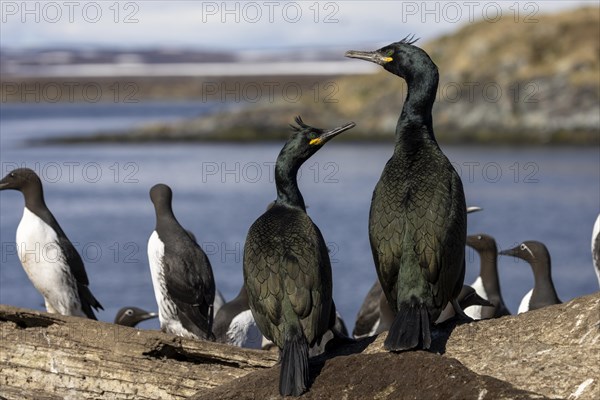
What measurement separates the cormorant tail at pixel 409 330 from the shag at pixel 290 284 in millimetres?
498

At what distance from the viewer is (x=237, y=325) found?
36.4 feet

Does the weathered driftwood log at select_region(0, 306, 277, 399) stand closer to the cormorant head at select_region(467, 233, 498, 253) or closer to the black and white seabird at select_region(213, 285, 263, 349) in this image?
the black and white seabird at select_region(213, 285, 263, 349)

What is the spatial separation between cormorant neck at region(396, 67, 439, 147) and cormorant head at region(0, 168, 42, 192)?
5.21 metres

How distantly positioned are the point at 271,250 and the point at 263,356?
3.49ft

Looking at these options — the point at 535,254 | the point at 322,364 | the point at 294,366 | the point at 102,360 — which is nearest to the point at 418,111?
the point at 322,364

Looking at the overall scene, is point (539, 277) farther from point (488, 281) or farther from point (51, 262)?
point (51, 262)

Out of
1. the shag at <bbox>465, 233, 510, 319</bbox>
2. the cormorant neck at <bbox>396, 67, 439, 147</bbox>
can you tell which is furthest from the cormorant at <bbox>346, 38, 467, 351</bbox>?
the shag at <bbox>465, 233, 510, 319</bbox>

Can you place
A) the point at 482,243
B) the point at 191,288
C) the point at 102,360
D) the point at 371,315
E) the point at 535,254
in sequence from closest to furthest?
the point at 102,360
the point at 191,288
the point at 371,315
the point at 535,254
the point at 482,243

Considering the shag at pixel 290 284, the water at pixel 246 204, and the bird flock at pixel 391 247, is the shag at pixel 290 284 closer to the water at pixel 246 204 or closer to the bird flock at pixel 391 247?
the bird flock at pixel 391 247

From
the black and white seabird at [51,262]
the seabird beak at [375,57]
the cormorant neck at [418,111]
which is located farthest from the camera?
the black and white seabird at [51,262]

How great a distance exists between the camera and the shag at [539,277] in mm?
11070

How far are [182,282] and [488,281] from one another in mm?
3432

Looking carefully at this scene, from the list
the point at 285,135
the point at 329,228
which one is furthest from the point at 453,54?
the point at 329,228

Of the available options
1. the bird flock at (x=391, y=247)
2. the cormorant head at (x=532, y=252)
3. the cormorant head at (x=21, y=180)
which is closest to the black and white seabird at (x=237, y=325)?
the cormorant head at (x=21, y=180)
